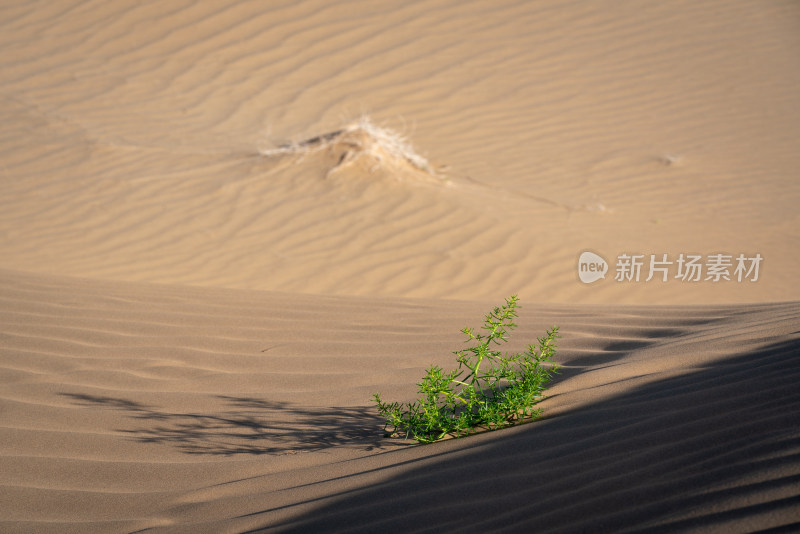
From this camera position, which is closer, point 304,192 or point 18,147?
point 304,192

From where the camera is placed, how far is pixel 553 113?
29.9 ft

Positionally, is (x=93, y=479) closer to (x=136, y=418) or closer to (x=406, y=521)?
(x=136, y=418)

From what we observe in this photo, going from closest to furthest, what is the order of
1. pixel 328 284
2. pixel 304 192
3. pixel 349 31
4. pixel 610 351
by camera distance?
pixel 610 351 < pixel 328 284 < pixel 304 192 < pixel 349 31

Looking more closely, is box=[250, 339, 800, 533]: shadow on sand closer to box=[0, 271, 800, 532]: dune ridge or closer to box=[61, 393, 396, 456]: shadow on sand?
box=[0, 271, 800, 532]: dune ridge

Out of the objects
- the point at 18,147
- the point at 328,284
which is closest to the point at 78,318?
the point at 328,284

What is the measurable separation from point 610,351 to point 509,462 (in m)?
A: 1.24

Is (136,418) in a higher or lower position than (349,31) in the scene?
lower

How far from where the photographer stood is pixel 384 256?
5.81 meters

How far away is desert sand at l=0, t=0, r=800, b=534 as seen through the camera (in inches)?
72.9
